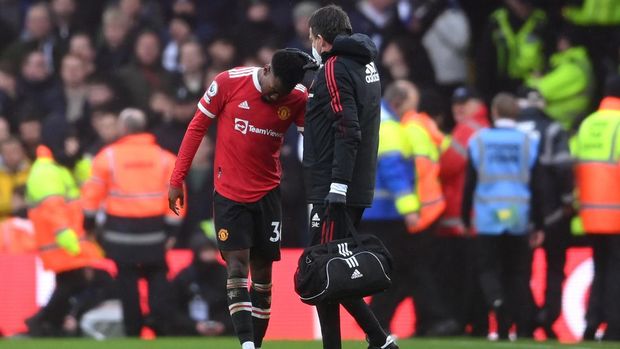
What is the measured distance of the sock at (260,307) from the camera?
12.2 metres

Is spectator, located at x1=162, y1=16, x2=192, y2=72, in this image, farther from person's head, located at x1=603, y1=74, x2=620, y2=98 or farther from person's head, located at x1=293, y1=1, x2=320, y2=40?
person's head, located at x1=603, y1=74, x2=620, y2=98

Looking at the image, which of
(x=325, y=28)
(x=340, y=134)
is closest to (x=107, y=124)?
(x=325, y=28)

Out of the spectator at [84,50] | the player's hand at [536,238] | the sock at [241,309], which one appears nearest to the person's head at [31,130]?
the spectator at [84,50]

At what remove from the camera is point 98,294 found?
682 inches

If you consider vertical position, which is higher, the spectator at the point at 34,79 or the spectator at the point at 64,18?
the spectator at the point at 64,18

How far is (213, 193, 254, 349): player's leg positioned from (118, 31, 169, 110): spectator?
29.0 ft

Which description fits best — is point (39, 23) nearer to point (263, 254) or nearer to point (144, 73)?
point (144, 73)

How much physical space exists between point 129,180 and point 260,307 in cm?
454

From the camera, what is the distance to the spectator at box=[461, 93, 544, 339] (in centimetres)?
1588

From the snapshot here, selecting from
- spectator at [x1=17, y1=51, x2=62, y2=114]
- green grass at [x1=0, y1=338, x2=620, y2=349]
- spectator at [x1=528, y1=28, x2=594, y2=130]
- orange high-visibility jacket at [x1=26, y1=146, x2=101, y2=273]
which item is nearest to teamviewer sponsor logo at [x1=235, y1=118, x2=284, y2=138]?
green grass at [x1=0, y1=338, x2=620, y2=349]

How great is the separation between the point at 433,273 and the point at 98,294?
346cm

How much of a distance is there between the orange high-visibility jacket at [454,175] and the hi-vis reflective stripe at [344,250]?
5883mm

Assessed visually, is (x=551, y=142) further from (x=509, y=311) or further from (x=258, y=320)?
(x=258, y=320)

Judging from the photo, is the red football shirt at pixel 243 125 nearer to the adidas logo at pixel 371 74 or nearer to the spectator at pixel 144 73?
the adidas logo at pixel 371 74
